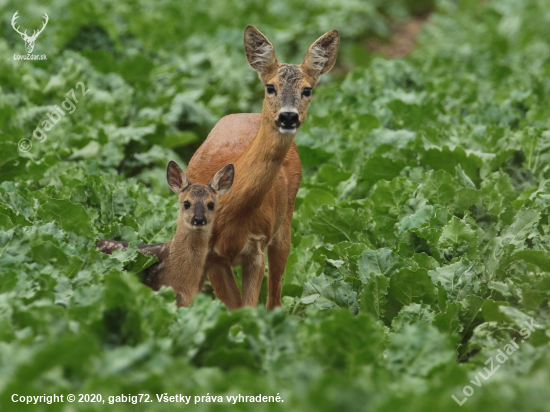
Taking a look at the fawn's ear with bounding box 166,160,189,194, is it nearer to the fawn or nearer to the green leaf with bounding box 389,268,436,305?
the fawn

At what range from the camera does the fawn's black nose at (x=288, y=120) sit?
18.1 ft

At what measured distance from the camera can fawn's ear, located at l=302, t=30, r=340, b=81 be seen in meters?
5.99

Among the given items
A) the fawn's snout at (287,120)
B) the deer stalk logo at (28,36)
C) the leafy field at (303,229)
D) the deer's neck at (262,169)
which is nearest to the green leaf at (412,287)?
the leafy field at (303,229)

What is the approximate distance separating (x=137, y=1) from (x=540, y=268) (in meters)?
11.7

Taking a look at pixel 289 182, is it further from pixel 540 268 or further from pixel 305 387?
pixel 305 387

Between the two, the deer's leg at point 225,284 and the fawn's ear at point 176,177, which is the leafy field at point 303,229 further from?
the fawn's ear at point 176,177

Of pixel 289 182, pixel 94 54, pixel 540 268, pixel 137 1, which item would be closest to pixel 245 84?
Result: pixel 94 54

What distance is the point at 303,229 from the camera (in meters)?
7.60

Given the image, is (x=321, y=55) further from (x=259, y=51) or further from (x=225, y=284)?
(x=225, y=284)

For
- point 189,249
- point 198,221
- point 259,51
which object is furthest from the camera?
point 259,51

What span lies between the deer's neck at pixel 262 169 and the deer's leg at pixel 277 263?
0.63 meters

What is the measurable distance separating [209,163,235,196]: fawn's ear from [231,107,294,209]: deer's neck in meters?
0.09

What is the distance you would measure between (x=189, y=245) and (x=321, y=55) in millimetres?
1738

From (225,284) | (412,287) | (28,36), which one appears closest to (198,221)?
(225,284)
